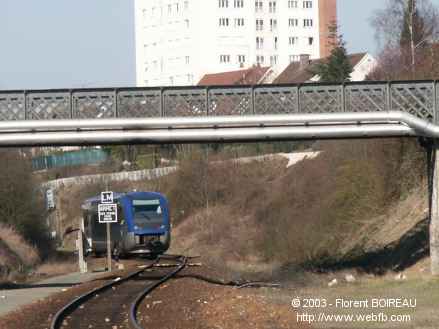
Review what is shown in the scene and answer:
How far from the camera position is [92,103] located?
99.6 ft

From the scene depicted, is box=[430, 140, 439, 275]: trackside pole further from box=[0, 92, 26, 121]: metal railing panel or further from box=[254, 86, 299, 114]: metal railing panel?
box=[0, 92, 26, 121]: metal railing panel

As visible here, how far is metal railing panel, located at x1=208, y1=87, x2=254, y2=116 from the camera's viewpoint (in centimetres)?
3002

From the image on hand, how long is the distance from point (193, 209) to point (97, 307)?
49.6m

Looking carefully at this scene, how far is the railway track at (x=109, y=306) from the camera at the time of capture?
20047 millimetres

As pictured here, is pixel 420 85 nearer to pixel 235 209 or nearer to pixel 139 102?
pixel 139 102

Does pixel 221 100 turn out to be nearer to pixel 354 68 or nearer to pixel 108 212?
pixel 108 212

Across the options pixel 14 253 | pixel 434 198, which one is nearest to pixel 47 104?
pixel 434 198

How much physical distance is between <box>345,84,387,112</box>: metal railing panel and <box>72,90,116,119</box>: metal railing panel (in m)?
6.32

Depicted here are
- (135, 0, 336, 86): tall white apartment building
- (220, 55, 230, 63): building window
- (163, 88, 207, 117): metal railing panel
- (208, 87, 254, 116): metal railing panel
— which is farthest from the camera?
(220, 55, 230, 63): building window

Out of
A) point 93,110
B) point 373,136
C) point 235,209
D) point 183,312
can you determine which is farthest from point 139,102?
point 235,209

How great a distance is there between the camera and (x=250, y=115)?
2925 centimetres

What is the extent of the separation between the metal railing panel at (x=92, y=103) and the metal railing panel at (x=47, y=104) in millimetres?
233

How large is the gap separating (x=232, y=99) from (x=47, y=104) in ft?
16.4

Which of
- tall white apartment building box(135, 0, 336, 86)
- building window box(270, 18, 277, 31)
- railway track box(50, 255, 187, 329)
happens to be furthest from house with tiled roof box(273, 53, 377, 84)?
railway track box(50, 255, 187, 329)
